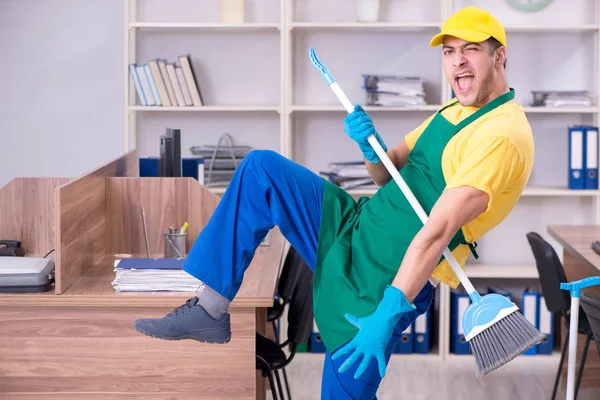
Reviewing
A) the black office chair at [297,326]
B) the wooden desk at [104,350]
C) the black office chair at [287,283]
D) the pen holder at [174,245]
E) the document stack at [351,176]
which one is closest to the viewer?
the wooden desk at [104,350]

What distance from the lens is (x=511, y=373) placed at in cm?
448

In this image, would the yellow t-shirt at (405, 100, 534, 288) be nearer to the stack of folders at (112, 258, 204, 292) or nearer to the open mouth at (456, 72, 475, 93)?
the open mouth at (456, 72, 475, 93)

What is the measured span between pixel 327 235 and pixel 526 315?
2723 mm

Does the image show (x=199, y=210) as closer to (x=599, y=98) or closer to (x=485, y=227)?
(x=485, y=227)

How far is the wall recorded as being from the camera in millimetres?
4965

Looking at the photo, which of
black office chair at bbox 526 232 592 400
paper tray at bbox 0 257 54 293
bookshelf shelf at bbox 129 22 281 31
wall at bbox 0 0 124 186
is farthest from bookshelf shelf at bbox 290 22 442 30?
paper tray at bbox 0 257 54 293

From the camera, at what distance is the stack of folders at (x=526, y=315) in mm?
4750

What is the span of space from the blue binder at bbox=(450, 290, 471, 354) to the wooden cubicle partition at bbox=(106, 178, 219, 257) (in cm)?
181

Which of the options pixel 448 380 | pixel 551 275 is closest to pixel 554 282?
pixel 551 275

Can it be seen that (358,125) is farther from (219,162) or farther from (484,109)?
(219,162)

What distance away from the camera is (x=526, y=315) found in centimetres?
479

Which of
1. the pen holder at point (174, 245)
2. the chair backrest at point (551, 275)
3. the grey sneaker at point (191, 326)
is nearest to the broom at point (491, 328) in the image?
the grey sneaker at point (191, 326)

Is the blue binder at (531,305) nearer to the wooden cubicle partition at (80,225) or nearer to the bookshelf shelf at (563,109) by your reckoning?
the bookshelf shelf at (563,109)

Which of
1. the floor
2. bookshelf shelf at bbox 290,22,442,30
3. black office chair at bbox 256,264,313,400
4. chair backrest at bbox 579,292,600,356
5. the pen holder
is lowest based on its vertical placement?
the floor
